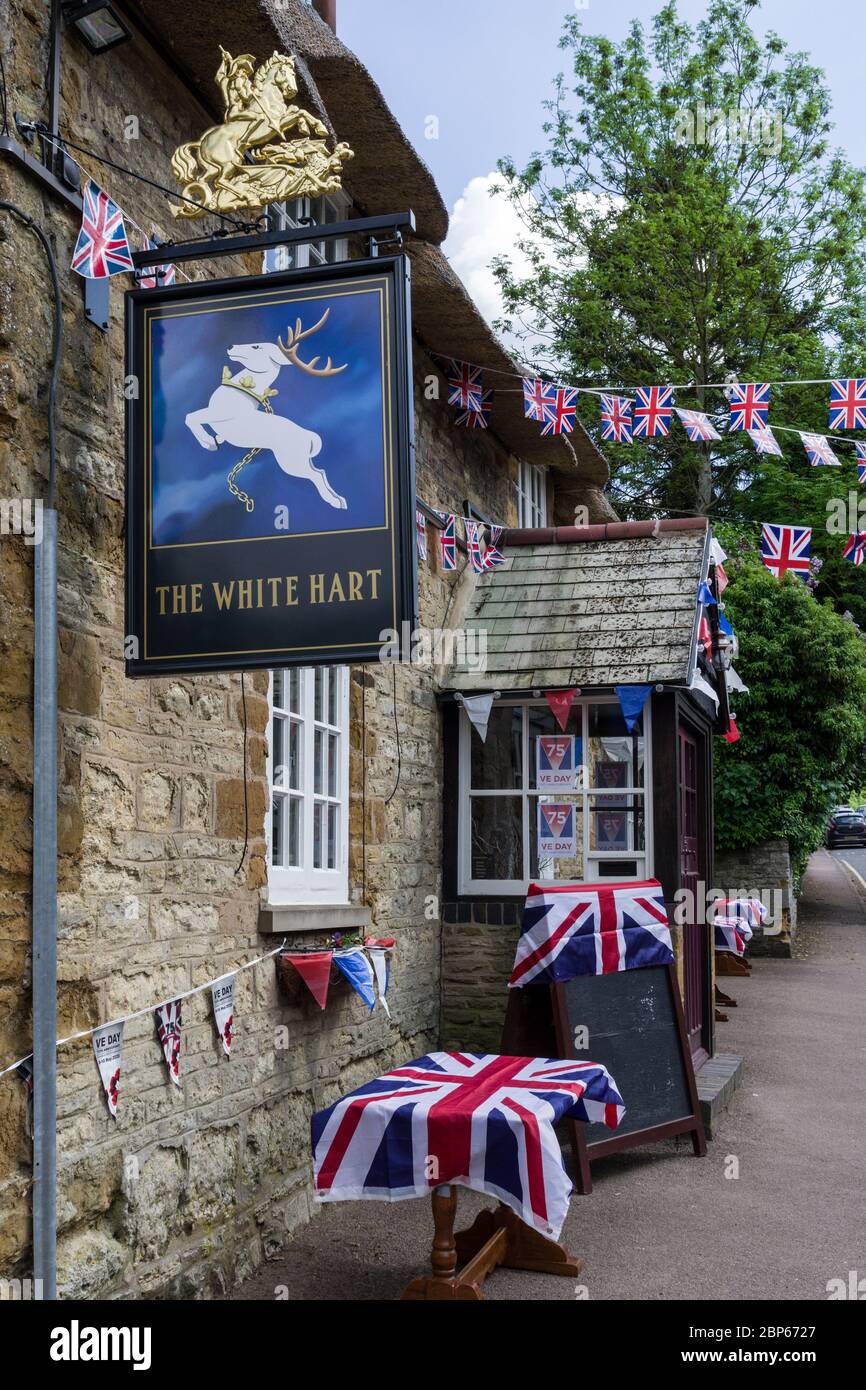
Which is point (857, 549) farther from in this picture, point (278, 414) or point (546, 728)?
point (278, 414)

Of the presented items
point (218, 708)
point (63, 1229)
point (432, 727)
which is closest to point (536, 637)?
point (432, 727)

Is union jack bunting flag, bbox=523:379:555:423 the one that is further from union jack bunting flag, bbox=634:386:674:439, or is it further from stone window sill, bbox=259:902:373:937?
stone window sill, bbox=259:902:373:937

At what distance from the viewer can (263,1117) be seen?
5480 mm

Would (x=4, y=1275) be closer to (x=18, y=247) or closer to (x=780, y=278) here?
(x=18, y=247)

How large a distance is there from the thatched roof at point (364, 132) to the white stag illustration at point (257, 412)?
1.55m

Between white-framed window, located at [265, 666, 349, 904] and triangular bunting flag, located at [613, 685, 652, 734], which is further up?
triangular bunting flag, located at [613, 685, 652, 734]

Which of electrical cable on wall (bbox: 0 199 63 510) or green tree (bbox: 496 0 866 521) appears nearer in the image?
electrical cable on wall (bbox: 0 199 63 510)

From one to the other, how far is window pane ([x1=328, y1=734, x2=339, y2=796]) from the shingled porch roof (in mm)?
1809

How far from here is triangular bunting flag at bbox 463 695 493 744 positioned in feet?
27.1

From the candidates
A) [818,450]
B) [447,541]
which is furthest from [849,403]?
[447,541]

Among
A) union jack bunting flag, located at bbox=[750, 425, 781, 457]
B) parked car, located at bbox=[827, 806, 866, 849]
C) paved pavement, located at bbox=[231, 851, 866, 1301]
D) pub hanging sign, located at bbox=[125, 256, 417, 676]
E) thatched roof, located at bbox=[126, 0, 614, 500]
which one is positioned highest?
thatched roof, located at bbox=[126, 0, 614, 500]

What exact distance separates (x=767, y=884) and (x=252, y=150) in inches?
566

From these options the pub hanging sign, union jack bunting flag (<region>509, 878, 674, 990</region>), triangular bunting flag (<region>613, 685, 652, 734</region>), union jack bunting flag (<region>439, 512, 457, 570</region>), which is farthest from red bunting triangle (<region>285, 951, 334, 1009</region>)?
union jack bunting flag (<region>439, 512, 457, 570</region>)

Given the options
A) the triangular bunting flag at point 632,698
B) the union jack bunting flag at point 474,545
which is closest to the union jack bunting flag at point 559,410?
the union jack bunting flag at point 474,545
